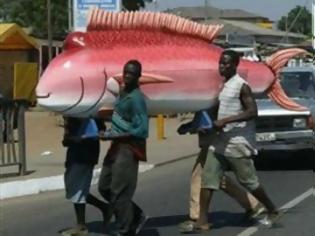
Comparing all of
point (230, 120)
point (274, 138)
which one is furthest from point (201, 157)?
point (274, 138)

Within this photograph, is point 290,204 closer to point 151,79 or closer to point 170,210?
A: point 170,210

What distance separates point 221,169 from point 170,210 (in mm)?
2148

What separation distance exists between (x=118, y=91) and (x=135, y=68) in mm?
345

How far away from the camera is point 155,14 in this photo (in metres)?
9.45

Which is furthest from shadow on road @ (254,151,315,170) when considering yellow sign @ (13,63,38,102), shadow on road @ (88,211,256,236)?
shadow on road @ (88,211,256,236)

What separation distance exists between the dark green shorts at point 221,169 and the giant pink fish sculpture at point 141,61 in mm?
604

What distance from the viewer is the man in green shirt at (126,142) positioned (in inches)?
350

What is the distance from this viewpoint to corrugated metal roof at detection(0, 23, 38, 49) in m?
27.8

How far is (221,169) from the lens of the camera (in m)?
9.66

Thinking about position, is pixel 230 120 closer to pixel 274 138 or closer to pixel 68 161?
pixel 68 161

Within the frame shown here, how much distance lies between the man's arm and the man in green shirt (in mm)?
851

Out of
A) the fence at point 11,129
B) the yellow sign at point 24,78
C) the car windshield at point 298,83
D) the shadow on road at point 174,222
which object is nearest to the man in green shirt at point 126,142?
the shadow on road at point 174,222

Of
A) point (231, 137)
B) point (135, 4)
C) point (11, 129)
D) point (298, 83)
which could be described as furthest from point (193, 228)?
point (135, 4)

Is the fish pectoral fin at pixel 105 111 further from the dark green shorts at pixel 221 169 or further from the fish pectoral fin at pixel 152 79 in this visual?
the dark green shorts at pixel 221 169
